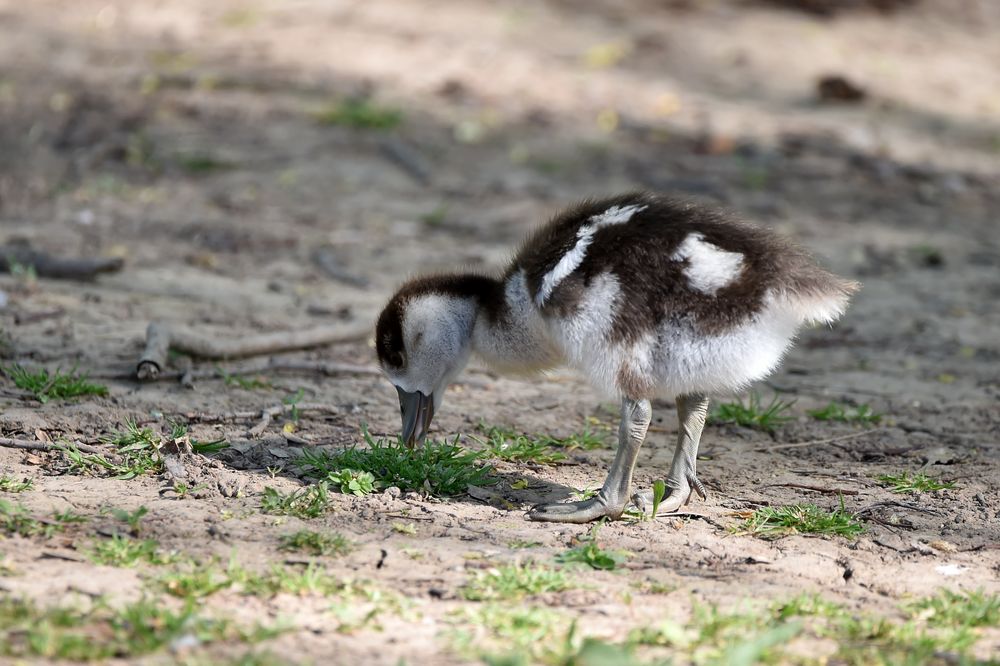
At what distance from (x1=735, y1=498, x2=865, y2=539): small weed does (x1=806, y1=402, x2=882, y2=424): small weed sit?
1.46m

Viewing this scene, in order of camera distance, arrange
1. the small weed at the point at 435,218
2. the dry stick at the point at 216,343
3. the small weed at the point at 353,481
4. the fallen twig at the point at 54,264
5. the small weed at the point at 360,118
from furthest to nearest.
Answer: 1. the small weed at the point at 360,118
2. the small weed at the point at 435,218
3. the fallen twig at the point at 54,264
4. the dry stick at the point at 216,343
5. the small weed at the point at 353,481

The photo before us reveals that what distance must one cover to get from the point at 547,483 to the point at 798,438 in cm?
159

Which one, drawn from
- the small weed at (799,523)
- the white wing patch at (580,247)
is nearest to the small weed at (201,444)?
the white wing patch at (580,247)

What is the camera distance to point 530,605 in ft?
13.7

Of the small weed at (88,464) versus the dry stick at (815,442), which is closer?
the small weed at (88,464)

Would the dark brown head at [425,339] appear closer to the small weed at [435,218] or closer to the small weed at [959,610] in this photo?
the small weed at [959,610]

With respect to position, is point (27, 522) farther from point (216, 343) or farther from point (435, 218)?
point (435, 218)

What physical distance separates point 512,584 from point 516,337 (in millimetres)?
1610

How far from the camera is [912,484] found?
220 inches

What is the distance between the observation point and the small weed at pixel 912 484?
5.57 meters

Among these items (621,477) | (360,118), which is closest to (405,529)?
(621,477)

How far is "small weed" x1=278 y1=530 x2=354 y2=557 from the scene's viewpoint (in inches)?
178

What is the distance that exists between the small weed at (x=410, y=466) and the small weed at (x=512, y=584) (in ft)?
3.22

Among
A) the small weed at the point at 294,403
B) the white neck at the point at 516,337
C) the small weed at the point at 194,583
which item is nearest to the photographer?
the small weed at the point at 194,583
